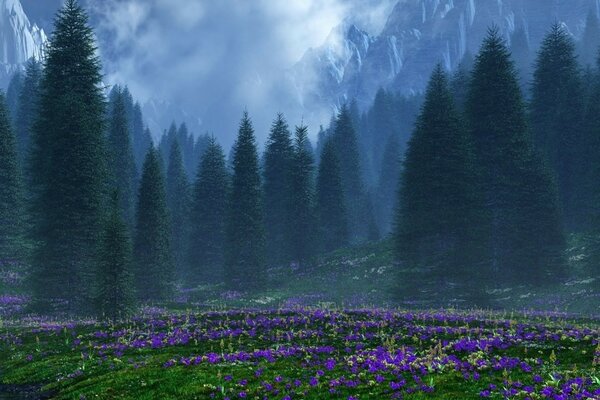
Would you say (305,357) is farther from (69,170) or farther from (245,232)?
(245,232)

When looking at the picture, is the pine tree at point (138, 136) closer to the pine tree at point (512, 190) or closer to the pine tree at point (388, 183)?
the pine tree at point (388, 183)

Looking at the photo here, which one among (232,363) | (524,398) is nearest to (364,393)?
(524,398)

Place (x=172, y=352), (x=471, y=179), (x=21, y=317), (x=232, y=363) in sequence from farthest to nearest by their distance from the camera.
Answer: (x=471, y=179) → (x=21, y=317) → (x=172, y=352) → (x=232, y=363)

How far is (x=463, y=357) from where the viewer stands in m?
13.5

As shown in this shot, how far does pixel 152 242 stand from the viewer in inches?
1762

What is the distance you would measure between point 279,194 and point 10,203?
107ft

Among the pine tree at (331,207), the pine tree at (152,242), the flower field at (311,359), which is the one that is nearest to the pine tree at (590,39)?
the pine tree at (331,207)

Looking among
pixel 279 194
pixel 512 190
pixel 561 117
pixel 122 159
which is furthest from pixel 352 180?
pixel 512 190

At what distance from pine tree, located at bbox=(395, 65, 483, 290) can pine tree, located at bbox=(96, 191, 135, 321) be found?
70.3 ft

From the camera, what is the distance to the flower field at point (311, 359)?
438 inches

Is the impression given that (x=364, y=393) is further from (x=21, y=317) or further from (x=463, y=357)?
(x=21, y=317)

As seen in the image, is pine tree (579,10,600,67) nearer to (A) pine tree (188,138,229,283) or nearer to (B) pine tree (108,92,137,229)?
(A) pine tree (188,138,229,283)

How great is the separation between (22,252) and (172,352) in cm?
3954

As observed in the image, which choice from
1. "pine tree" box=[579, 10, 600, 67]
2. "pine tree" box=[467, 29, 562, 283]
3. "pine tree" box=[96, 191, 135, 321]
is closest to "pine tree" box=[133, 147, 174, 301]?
"pine tree" box=[96, 191, 135, 321]
